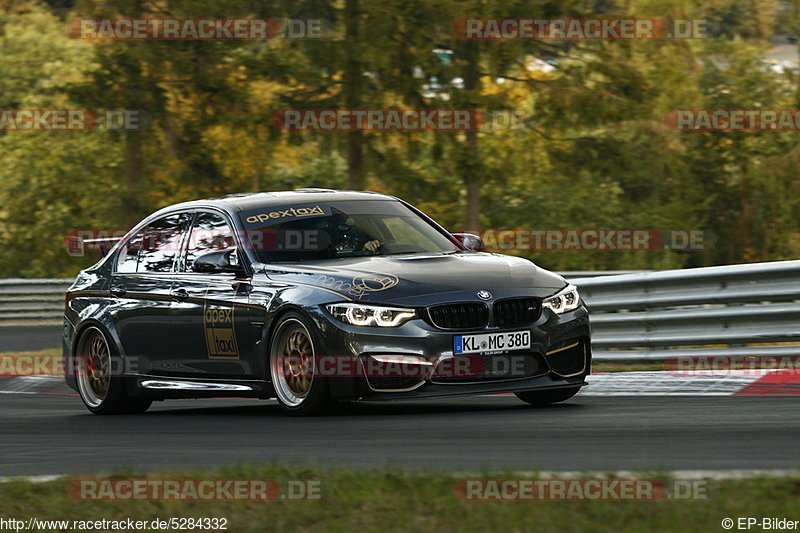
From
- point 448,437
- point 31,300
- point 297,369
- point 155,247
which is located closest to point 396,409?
point 297,369

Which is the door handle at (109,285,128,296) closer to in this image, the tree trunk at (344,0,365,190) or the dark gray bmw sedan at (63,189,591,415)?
the dark gray bmw sedan at (63,189,591,415)

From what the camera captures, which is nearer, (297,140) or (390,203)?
(390,203)

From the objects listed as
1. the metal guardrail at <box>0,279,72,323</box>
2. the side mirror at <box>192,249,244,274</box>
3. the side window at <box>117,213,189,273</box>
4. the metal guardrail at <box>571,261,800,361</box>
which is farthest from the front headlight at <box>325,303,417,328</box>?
the metal guardrail at <box>0,279,72,323</box>

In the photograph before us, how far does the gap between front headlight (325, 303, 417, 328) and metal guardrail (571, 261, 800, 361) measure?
3.87 metres

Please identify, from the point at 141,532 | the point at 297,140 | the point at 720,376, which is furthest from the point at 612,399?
the point at 297,140

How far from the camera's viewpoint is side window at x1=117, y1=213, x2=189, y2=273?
11.7 meters

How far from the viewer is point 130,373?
471 inches

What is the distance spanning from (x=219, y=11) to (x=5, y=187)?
64.7 ft

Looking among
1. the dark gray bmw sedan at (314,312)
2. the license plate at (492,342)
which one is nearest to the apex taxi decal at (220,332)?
the dark gray bmw sedan at (314,312)

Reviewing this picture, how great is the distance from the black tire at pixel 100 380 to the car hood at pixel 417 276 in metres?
2.15

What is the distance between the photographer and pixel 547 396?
10703 mm

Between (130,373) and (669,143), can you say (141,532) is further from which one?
(669,143)

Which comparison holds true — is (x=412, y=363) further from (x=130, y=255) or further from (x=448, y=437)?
(x=130, y=255)

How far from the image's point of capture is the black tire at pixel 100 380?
12086mm
